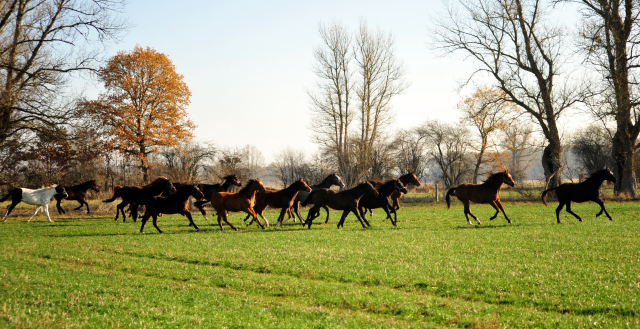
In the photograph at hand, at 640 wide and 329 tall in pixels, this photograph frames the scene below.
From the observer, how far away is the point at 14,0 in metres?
24.2

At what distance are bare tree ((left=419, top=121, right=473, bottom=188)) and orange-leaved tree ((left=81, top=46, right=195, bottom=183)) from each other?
113ft

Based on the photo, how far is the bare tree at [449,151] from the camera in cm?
5798

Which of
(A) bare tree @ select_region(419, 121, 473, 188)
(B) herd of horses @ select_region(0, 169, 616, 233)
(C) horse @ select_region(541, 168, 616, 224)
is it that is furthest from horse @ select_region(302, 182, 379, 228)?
(A) bare tree @ select_region(419, 121, 473, 188)

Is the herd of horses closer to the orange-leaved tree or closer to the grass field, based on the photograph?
the grass field

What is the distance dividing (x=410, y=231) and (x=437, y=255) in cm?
545

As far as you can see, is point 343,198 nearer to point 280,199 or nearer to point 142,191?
point 280,199

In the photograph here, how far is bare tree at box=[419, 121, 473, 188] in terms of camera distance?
57981 mm

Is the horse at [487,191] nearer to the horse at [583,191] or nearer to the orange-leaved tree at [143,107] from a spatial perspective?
the horse at [583,191]

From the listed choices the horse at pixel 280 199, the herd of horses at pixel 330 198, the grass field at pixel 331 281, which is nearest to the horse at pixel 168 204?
the herd of horses at pixel 330 198

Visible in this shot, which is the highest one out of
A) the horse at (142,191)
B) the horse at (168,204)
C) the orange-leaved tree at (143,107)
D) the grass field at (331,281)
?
the orange-leaved tree at (143,107)

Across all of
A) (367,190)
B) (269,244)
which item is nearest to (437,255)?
(269,244)

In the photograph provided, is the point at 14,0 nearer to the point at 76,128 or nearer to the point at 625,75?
the point at 76,128

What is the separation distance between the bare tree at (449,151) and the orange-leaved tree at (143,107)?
3442 centimetres

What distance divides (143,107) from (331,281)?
33.2m
